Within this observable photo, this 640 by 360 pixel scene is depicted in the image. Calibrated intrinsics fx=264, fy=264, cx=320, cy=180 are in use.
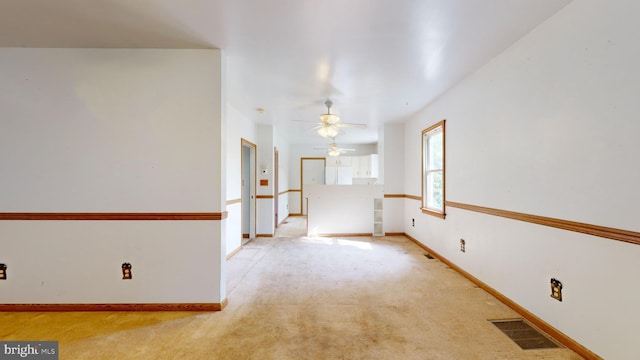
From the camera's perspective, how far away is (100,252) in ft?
8.25

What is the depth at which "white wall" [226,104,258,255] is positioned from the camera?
13.8 ft

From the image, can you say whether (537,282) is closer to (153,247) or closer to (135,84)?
(153,247)

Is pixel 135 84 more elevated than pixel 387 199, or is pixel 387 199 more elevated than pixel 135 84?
pixel 135 84

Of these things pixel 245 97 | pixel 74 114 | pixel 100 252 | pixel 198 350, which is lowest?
pixel 198 350

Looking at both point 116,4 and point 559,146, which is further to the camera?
point 559,146

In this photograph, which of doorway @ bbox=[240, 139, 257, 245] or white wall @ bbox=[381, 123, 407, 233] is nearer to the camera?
doorway @ bbox=[240, 139, 257, 245]

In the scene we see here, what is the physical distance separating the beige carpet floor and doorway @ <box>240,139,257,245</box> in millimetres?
2179

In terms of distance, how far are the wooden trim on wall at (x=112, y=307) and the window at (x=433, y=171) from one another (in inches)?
131

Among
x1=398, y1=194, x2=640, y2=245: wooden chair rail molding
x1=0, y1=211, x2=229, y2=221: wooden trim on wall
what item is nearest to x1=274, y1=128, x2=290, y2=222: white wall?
x1=0, y1=211, x2=229, y2=221: wooden trim on wall

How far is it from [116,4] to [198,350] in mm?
2538

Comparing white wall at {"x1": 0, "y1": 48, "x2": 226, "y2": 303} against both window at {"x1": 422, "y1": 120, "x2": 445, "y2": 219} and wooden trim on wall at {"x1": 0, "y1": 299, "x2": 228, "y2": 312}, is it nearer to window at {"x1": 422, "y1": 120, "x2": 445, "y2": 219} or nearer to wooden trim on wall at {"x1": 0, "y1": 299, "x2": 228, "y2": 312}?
wooden trim on wall at {"x1": 0, "y1": 299, "x2": 228, "y2": 312}

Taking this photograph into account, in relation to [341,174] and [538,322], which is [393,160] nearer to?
[341,174]

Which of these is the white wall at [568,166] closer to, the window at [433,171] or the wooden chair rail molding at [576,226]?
the wooden chair rail molding at [576,226]

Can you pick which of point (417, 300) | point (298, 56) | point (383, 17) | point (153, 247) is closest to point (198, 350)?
point (153, 247)
